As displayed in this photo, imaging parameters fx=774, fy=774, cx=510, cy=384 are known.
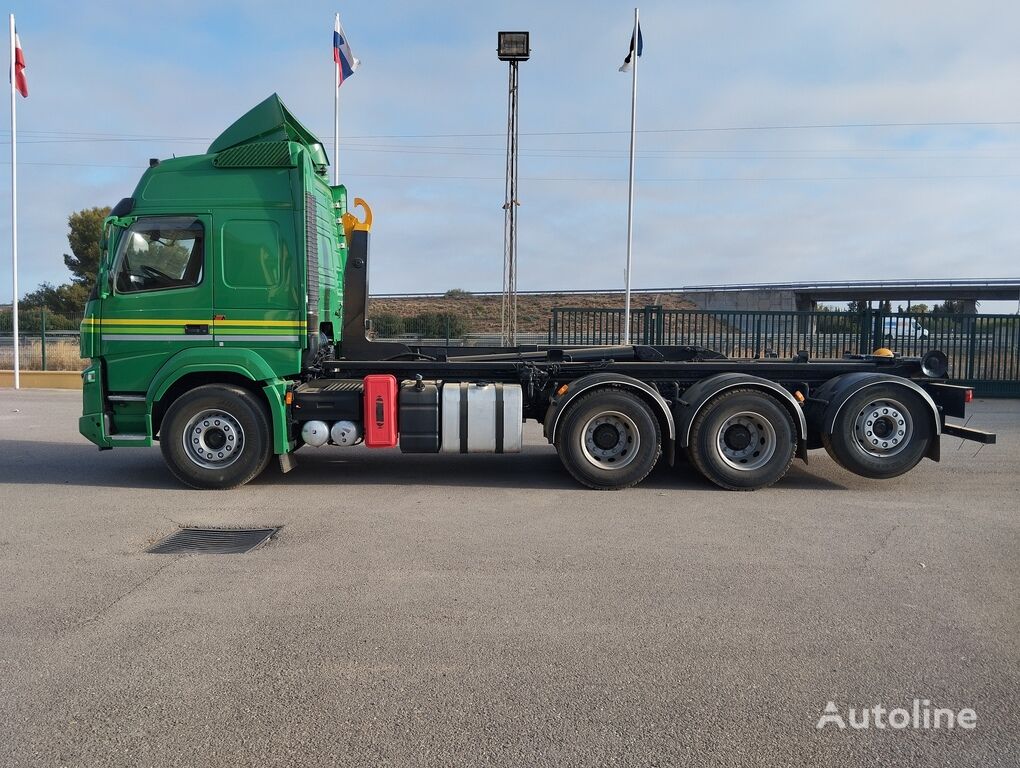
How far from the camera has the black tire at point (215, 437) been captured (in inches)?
315

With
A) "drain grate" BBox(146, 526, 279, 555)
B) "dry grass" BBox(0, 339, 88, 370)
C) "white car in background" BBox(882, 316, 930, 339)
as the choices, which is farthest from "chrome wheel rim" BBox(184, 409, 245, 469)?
"dry grass" BBox(0, 339, 88, 370)

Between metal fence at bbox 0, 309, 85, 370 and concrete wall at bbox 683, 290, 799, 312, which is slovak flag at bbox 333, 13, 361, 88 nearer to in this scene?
metal fence at bbox 0, 309, 85, 370

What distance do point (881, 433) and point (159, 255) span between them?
789 cm

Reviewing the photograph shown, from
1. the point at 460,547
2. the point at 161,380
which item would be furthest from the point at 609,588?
the point at 161,380

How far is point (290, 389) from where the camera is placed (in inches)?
327

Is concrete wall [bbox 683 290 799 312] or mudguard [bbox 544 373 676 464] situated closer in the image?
mudguard [bbox 544 373 676 464]

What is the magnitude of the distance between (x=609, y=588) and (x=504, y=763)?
2.10 metres

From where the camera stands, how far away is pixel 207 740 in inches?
129

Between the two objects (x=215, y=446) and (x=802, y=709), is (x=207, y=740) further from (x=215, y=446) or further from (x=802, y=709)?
(x=215, y=446)

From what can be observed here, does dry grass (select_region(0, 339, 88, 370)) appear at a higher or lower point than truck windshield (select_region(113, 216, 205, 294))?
lower

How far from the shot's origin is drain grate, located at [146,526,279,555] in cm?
595

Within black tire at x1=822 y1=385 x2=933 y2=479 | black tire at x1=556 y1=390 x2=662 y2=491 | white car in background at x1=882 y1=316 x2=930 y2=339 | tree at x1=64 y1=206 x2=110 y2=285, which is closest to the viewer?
black tire at x1=556 y1=390 x2=662 y2=491

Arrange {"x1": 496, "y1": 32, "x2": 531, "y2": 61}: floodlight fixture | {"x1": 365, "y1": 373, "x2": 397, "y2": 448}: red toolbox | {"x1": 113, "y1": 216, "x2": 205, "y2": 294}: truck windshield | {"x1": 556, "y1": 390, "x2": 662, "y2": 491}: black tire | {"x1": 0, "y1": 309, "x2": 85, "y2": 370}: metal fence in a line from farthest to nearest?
{"x1": 0, "y1": 309, "x2": 85, "y2": 370}: metal fence
{"x1": 496, "y1": 32, "x2": 531, "y2": 61}: floodlight fixture
{"x1": 365, "y1": 373, "x2": 397, "y2": 448}: red toolbox
{"x1": 556, "y1": 390, "x2": 662, "y2": 491}: black tire
{"x1": 113, "y1": 216, "x2": 205, "y2": 294}: truck windshield

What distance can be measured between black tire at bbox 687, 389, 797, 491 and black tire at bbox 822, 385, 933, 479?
55 centimetres
